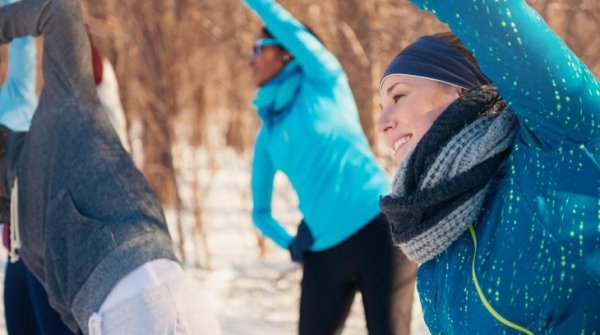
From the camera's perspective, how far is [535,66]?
1294mm

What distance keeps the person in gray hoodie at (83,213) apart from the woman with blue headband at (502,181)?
0.83 meters

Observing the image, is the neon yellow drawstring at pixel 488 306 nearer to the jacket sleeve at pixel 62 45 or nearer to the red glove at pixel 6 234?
the jacket sleeve at pixel 62 45

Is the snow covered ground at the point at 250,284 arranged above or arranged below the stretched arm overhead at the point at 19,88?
below

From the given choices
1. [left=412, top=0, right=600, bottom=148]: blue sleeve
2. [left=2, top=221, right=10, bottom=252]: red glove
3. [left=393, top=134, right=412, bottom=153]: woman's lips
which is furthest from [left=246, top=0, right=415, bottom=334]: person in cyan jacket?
[left=412, top=0, right=600, bottom=148]: blue sleeve

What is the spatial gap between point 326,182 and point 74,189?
1.22 m

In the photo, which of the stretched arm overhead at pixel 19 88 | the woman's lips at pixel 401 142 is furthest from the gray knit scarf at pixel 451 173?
the stretched arm overhead at pixel 19 88

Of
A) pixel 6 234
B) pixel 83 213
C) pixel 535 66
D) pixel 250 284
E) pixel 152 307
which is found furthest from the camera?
pixel 250 284

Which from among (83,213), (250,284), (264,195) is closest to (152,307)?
(83,213)

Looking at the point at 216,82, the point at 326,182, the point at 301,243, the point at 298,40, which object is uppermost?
the point at 298,40

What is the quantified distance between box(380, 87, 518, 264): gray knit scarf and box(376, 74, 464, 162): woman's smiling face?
3.2 inches

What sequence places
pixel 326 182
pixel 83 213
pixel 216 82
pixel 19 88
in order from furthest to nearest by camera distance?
pixel 216 82 < pixel 19 88 < pixel 326 182 < pixel 83 213

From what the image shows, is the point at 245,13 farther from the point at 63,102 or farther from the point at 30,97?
the point at 63,102

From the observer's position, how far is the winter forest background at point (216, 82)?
18.3 ft

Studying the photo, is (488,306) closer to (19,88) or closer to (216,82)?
(19,88)
